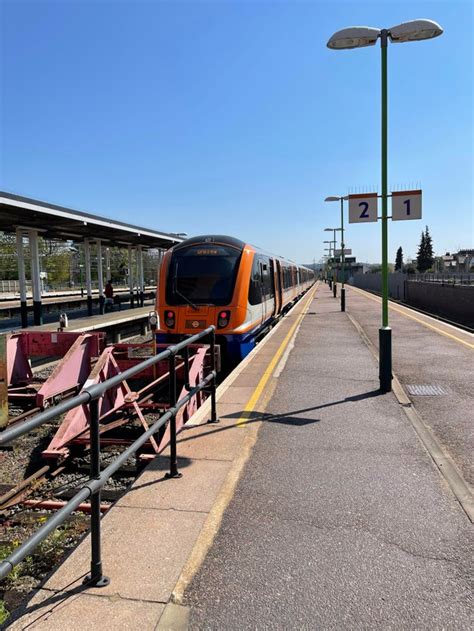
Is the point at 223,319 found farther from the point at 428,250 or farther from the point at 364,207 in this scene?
the point at 428,250

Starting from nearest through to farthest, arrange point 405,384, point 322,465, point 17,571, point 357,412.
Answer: point 17,571
point 322,465
point 357,412
point 405,384

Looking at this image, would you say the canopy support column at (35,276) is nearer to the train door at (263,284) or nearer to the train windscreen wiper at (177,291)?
the train windscreen wiper at (177,291)

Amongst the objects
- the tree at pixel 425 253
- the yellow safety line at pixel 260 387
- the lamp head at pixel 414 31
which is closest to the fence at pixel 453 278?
the yellow safety line at pixel 260 387

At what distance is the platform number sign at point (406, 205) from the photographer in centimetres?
752

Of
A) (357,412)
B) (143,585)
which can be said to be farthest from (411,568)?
(357,412)

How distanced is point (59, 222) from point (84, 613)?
1590 cm

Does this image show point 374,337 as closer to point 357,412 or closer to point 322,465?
point 357,412

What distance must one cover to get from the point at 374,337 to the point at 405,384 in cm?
663

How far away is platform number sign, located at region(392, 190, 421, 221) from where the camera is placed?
7523 mm

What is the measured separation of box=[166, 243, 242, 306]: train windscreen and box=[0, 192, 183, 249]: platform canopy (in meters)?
5.60

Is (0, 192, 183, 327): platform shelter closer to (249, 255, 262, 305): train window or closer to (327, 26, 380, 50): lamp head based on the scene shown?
(249, 255, 262, 305): train window

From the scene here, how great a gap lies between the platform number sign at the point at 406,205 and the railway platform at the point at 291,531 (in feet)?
9.81

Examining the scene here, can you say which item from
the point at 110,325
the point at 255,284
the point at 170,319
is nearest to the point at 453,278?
the point at 110,325

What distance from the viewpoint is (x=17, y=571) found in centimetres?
390
